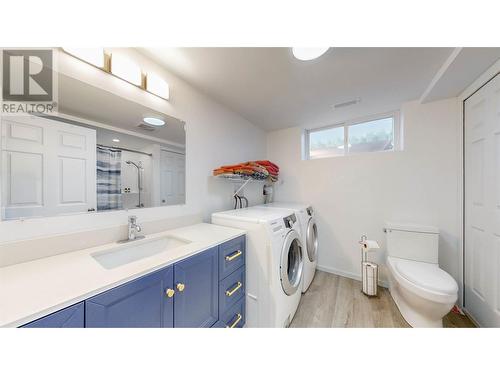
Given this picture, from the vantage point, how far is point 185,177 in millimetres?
1551

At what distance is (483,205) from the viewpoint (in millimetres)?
1392

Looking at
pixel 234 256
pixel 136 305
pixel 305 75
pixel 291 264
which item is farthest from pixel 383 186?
pixel 136 305

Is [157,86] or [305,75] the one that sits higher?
[305,75]

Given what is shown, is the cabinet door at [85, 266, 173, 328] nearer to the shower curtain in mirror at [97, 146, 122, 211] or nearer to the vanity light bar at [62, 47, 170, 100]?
the shower curtain in mirror at [97, 146, 122, 211]

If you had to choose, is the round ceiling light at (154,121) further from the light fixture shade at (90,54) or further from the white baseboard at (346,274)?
the white baseboard at (346,274)

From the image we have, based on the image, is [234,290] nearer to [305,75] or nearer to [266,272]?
[266,272]

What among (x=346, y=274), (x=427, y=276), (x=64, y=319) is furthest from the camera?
(x=346, y=274)

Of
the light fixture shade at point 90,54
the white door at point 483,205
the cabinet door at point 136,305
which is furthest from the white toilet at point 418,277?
the light fixture shade at point 90,54

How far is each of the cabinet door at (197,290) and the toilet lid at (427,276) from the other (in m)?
1.66

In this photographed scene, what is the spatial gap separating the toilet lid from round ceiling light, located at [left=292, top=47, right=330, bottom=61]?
1970 millimetres

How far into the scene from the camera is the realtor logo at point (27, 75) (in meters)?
0.79

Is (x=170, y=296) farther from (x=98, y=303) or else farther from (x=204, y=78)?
(x=204, y=78)

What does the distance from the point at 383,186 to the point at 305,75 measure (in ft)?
5.51
